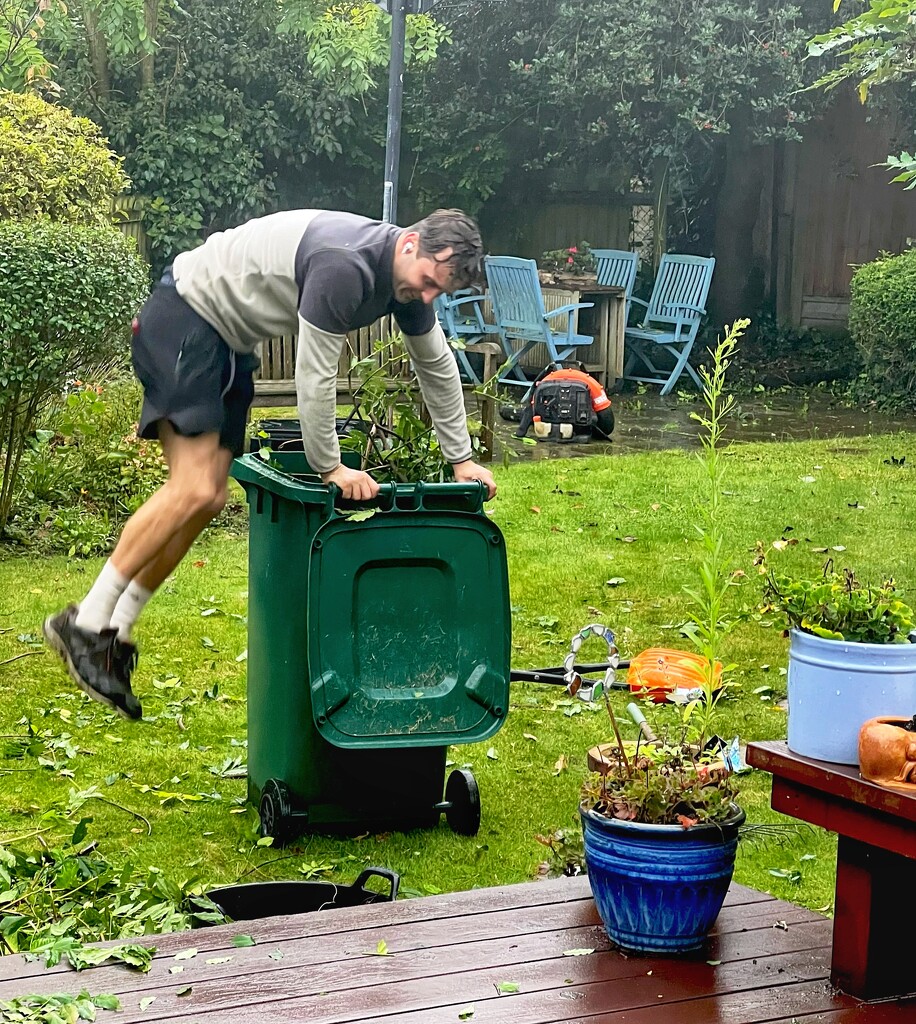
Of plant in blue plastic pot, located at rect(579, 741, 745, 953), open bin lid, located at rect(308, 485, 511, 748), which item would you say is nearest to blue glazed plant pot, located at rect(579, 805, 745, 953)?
plant in blue plastic pot, located at rect(579, 741, 745, 953)

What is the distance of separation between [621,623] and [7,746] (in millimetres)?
2730

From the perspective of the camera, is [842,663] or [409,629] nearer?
[842,663]

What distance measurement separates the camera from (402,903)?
3131 millimetres

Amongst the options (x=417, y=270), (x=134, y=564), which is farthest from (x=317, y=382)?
(x=134, y=564)

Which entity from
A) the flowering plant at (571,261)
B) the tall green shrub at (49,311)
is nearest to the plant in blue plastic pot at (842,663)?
the tall green shrub at (49,311)

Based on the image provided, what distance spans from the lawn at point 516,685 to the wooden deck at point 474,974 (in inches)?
29.6

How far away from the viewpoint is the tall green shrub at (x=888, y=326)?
11156 mm

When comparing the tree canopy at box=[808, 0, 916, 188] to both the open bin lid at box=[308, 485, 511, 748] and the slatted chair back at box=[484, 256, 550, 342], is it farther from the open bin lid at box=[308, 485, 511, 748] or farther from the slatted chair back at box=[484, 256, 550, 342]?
the slatted chair back at box=[484, 256, 550, 342]

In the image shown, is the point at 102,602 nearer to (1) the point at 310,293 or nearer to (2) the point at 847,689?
(1) the point at 310,293

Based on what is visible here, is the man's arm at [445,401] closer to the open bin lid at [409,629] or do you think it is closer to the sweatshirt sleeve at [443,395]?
the sweatshirt sleeve at [443,395]

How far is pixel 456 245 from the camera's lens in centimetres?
372

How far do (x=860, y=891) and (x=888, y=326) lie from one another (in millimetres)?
9378

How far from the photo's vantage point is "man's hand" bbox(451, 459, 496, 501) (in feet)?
13.4

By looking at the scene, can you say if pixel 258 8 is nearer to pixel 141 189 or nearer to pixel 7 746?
pixel 141 189
